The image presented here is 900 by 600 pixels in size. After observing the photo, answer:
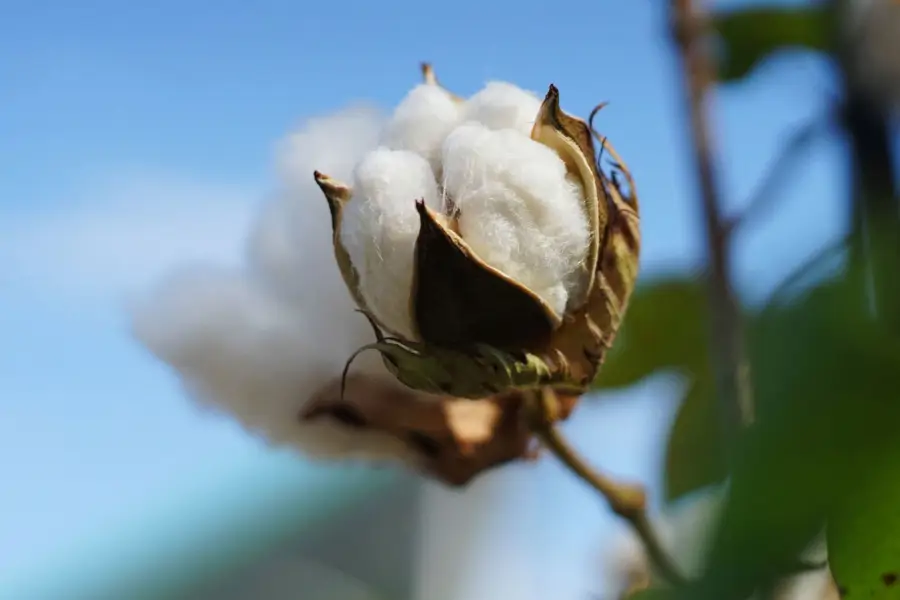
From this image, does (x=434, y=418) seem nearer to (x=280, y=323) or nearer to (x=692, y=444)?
(x=280, y=323)

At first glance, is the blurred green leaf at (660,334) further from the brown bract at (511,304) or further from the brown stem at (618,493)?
the brown bract at (511,304)

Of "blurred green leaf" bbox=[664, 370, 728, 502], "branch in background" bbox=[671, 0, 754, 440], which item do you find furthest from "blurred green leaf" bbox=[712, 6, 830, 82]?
"blurred green leaf" bbox=[664, 370, 728, 502]

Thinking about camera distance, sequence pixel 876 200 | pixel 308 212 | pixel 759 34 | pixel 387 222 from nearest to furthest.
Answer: pixel 387 222 < pixel 308 212 < pixel 876 200 < pixel 759 34

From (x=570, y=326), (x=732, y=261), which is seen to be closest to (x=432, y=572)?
(x=732, y=261)

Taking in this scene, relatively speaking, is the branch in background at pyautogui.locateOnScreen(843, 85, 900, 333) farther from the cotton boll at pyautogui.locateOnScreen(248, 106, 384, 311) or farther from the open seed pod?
the cotton boll at pyautogui.locateOnScreen(248, 106, 384, 311)

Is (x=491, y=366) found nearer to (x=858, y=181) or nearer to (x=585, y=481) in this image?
(x=585, y=481)

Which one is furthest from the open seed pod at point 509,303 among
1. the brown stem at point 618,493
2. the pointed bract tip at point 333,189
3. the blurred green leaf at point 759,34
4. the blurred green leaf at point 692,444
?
the blurred green leaf at point 759,34

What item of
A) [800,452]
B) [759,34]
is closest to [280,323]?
[800,452]
